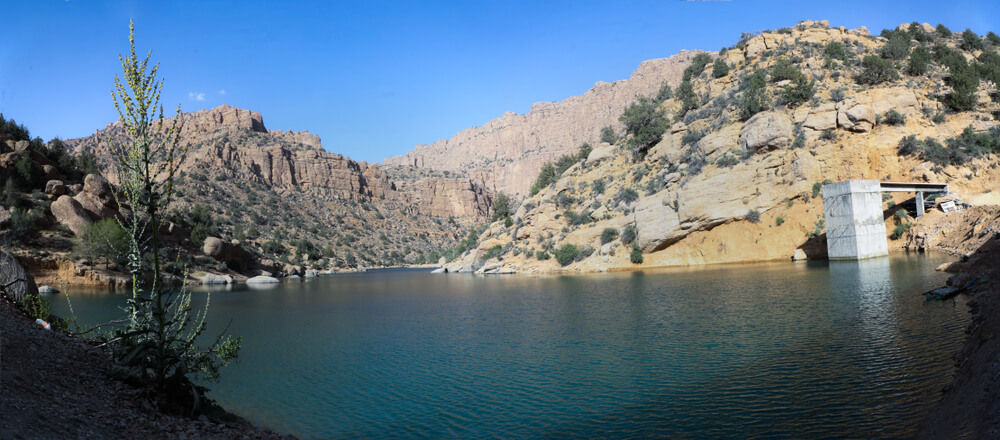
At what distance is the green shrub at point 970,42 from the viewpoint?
170ft

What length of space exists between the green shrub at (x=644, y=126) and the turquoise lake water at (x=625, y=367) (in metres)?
32.4

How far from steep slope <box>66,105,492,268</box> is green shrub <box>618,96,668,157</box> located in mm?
46671

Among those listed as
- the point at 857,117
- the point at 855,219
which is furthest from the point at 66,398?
the point at 857,117

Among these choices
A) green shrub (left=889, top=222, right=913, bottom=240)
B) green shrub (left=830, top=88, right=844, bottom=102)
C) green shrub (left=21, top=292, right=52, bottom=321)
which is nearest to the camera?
green shrub (left=21, top=292, right=52, bottom=321)

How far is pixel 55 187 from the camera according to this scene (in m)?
40.5

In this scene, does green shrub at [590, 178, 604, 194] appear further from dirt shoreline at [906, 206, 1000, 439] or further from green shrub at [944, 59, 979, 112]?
dirt shoreline at [906, 206, 1000, 439]

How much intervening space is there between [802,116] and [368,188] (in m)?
104

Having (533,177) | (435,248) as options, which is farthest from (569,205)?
(533,177)

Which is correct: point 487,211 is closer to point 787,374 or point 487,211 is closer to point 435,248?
point 435,248

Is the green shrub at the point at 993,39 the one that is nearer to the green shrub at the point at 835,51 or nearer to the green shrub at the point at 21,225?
the green shrub at the point at 835,51

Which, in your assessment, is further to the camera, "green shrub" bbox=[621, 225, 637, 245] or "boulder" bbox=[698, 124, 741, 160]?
"boulder" bbox=[698, 124, 741, 160]

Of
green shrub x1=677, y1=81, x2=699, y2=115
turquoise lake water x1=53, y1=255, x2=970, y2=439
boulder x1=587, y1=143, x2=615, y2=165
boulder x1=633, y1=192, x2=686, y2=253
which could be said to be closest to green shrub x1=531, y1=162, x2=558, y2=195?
boulder x1=587, y1=143, x2=615, y2=165

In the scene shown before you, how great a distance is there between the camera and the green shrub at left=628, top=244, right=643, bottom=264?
42.7 metres

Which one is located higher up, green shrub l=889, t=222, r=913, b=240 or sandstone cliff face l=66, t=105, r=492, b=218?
sandstone cliff face l=66, t=105, r=492, b=218
